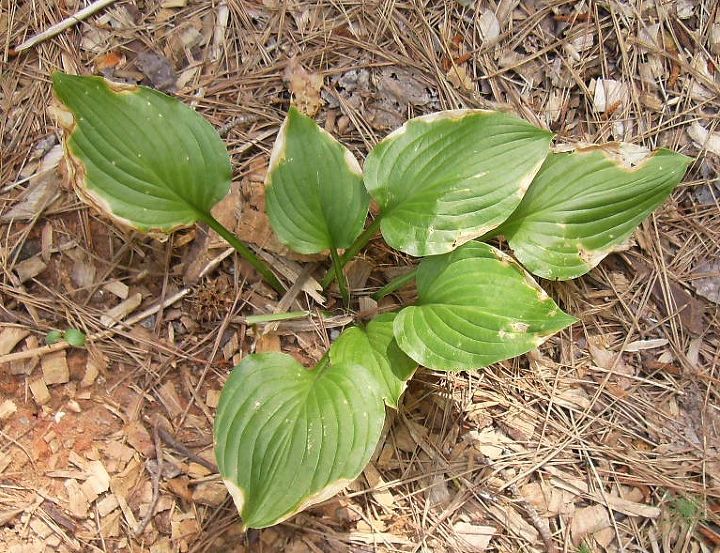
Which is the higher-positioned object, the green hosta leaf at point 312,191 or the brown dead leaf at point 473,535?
the green hosta leaf at point 312,191

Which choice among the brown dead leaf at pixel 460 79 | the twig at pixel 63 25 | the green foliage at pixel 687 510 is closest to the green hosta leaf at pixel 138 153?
the twig at pixel 63 25

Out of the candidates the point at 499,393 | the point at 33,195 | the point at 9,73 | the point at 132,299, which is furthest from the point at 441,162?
the point at 9,73

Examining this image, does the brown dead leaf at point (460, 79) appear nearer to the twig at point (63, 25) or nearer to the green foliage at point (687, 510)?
the twig at point (63, 25)

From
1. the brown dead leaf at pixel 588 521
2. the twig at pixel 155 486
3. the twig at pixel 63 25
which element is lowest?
the brown dead leaf at pixel 588 521

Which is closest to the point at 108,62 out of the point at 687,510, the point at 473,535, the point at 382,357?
the point at 382,357

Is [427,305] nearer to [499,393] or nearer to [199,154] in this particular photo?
[499,393]

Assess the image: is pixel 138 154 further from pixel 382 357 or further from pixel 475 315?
pixel 475 315
